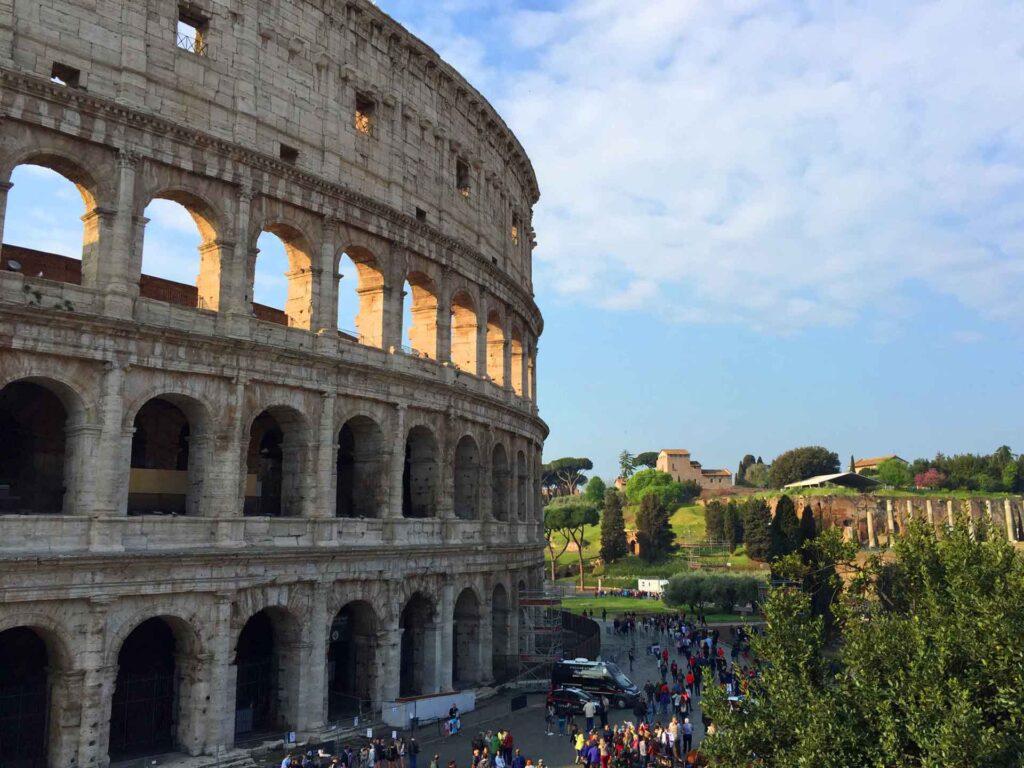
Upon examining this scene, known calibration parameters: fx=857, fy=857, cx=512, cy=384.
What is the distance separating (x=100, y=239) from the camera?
66.3 ft

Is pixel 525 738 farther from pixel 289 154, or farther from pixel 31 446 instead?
pixel 289 154

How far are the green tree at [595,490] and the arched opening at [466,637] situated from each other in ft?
344

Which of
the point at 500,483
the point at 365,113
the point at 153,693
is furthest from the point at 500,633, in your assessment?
the point at 365,113

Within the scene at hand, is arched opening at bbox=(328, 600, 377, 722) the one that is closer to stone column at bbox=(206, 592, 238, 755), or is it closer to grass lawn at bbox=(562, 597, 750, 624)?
stone column at bbox=(206, 592, 238, 755)

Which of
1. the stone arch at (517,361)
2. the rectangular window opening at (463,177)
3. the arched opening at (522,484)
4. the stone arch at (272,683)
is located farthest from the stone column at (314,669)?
the rectangular window opening at (463,177)

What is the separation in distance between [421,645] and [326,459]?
294 inches

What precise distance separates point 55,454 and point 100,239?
5.71 m

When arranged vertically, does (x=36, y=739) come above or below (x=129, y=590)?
below

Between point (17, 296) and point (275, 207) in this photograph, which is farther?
point (275, 207)

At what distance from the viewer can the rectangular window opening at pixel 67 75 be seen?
64.9 ft

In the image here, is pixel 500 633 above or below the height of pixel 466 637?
below

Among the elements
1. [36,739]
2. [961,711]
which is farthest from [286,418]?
[961,711]

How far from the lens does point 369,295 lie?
1070 inches

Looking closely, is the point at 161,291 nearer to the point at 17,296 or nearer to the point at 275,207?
the point at 275,207
